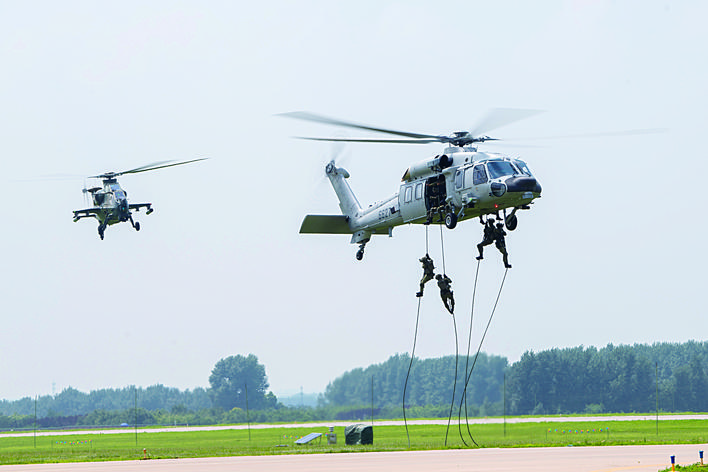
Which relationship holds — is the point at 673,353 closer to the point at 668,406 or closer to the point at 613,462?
the point at 668,406

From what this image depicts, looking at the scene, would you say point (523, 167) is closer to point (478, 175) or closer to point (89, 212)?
point (478, 175)

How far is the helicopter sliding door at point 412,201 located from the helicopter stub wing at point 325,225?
18.3ft

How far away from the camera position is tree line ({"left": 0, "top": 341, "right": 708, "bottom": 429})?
222ft

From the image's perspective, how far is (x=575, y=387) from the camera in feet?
249

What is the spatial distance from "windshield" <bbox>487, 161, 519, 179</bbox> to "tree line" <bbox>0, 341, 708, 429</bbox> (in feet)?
84.9

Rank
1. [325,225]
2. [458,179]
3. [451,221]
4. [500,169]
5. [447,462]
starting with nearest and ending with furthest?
[500,169] → [447,462] → [458,179] → [451,221] → [325,225]

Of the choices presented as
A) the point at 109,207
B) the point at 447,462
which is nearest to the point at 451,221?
the point at 447,462

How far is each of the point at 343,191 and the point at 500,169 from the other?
12249mm

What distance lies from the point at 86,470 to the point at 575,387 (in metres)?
51.3

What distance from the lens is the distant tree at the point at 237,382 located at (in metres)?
106

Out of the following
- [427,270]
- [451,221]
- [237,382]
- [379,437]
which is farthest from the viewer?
[237,382]

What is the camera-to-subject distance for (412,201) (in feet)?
109

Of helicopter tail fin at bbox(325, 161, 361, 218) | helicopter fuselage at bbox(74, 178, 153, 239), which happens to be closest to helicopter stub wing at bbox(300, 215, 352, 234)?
helicopter tail fin at bbox(325, 161, 361, 218)

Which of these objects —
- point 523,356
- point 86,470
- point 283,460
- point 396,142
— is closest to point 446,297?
point 396,142
